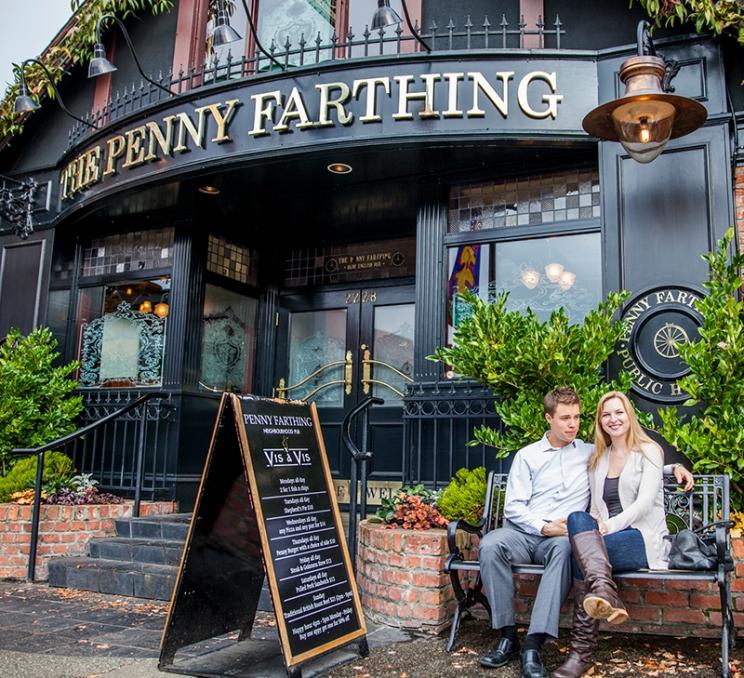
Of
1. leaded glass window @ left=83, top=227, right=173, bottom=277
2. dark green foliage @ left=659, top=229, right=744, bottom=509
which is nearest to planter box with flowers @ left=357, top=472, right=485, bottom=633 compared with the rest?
dark green foliage @ left=659, top=229, right=744, bottom=509

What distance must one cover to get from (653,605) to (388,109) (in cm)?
411

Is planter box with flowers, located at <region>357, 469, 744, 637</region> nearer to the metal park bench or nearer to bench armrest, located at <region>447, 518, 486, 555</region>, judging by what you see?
the metal park bench

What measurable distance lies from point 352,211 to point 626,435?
433cm

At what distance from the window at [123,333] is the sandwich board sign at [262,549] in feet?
13.3

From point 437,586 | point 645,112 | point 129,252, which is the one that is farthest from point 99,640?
point 129,252

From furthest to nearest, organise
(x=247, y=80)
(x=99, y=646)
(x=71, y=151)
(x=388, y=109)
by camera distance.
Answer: (x=71, y=151), (x=247, y=80), (x=388, y=109), (x=99, y=646)

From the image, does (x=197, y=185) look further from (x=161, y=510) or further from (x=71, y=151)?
(x=161, y=510)

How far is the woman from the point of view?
355 cm

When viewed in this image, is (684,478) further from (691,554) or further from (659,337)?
(659,337)

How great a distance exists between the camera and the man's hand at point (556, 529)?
13.0 feet

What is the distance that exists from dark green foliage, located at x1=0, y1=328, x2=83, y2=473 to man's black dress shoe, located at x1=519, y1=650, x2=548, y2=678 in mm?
5234

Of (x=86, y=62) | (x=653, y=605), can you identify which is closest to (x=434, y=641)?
(x=653, y=605)

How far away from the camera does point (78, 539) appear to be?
6.64 m

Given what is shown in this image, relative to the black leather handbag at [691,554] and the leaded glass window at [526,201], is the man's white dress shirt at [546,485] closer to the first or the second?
the black leather handbag at [691,554]
